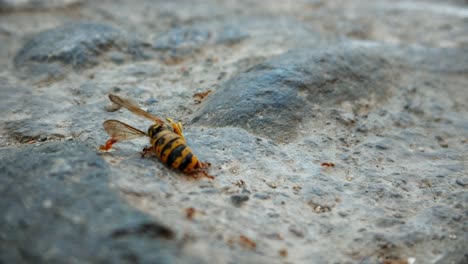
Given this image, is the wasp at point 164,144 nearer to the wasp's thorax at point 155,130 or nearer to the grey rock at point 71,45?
the wasp's thorax at point 155,130

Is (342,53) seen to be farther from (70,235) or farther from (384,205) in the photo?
(70,235)

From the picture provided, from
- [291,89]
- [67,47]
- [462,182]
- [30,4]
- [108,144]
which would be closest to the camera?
[108,144]

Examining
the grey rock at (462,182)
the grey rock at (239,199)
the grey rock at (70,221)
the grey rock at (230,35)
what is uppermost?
the grey rock at (230,35)

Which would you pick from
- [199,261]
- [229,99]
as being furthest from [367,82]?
[199,261]

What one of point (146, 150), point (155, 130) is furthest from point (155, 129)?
point (146, 150)

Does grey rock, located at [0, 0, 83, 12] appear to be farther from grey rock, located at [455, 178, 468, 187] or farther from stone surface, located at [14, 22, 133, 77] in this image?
grey rock, located at [455, 178, 468, 187]

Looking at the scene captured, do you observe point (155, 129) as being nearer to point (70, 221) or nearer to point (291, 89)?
point (70, 221)

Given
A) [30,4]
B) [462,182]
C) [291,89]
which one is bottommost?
[462,182]

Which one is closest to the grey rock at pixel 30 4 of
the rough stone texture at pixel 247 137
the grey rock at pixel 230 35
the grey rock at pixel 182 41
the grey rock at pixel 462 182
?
the rough stone texture at pixel 247 137
